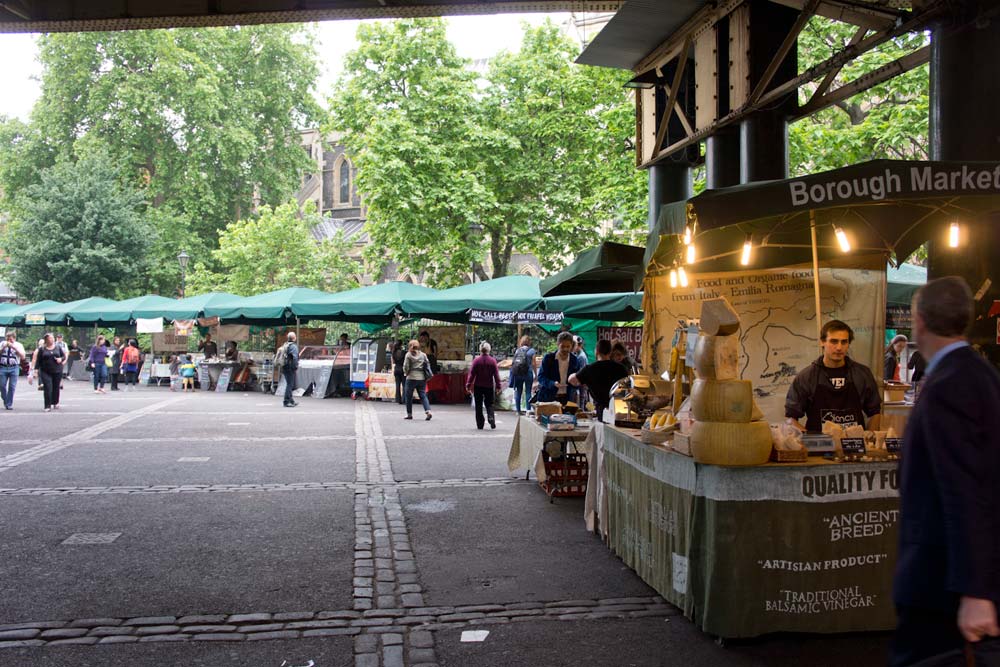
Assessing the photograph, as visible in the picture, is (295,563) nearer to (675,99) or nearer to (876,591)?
(876,591)

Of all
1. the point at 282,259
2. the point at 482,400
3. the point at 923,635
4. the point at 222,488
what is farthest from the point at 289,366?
the point at 923,635

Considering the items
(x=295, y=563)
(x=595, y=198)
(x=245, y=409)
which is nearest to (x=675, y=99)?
(x=295, y=563)

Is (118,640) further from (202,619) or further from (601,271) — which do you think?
(601,271)

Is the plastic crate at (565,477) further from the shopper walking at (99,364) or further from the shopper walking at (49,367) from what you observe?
the shopper walking at (99,364)

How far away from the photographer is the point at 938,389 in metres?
2.78

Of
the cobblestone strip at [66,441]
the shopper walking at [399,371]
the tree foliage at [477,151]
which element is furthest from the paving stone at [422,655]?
the tree foliage at [477,151]

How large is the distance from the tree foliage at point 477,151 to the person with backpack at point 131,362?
9.82 m

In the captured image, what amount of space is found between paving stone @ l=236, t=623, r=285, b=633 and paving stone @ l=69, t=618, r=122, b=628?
2.48ft

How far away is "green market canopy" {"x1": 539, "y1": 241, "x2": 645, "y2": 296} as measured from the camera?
932 cm

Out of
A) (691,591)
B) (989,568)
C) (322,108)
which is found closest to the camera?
(989,568)

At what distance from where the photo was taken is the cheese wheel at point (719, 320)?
538cm

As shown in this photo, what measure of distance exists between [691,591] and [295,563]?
309 cm

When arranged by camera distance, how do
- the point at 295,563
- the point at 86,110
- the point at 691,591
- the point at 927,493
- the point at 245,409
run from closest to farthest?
the point at 927,493 < the point at 691,591 < the point at 295,563 < the point at 245,409 < the point at 86,110

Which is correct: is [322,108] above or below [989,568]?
above
